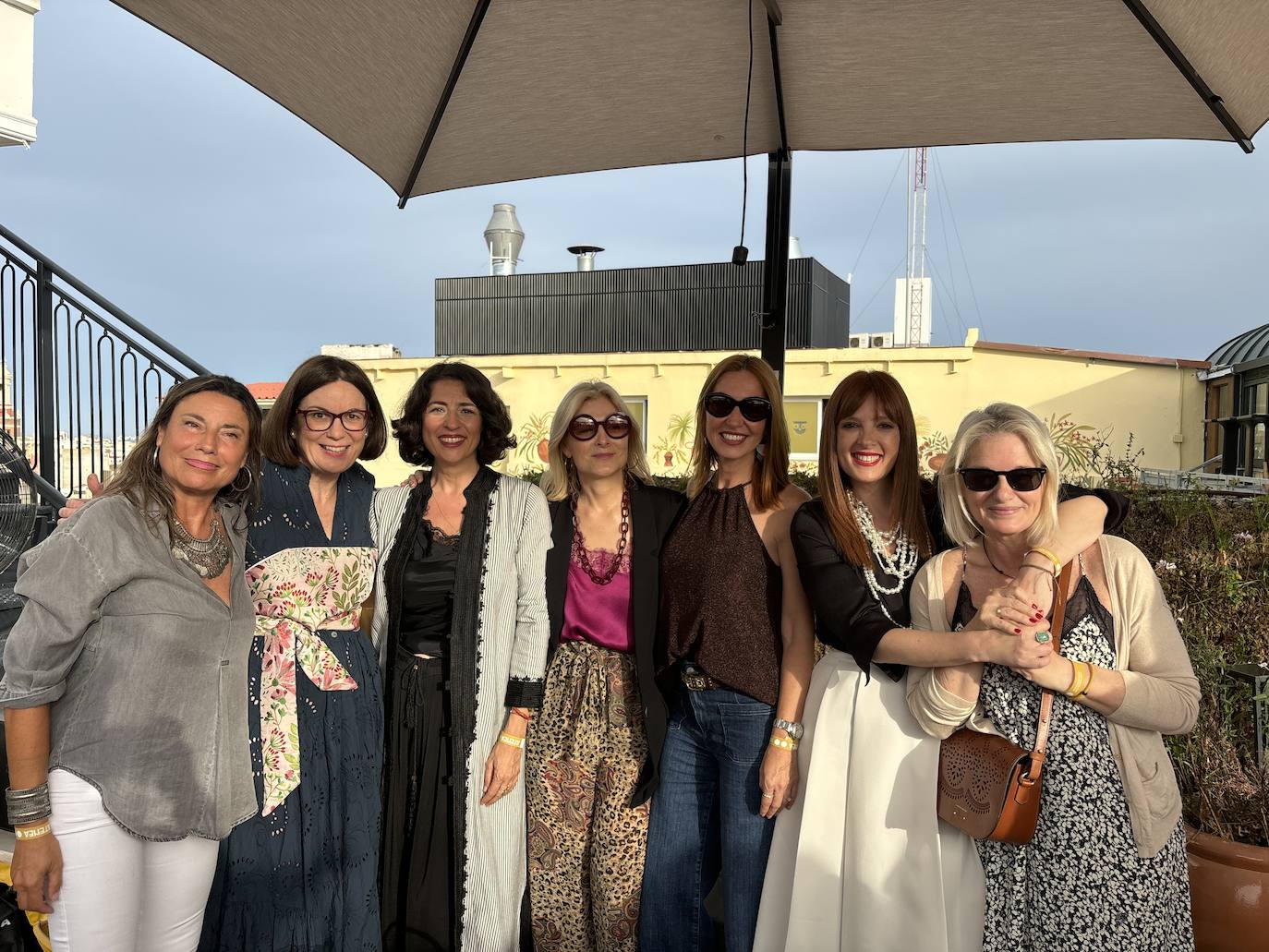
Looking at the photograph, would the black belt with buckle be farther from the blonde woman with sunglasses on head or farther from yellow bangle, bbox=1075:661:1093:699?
yellow bangle, bbox=1075:661:1093:699

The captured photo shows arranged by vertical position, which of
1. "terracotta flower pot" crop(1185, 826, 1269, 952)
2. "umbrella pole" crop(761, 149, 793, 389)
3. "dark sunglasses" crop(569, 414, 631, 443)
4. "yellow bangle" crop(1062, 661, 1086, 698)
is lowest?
"terracotta flower pot" crop(1185, 826, 1269, 952)

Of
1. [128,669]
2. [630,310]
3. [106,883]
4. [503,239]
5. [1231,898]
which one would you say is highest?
[503,239]

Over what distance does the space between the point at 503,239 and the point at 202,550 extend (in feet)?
78.6

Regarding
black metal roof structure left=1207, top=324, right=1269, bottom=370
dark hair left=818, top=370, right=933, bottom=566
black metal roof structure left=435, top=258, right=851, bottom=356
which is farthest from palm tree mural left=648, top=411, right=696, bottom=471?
dark hair left=818, top=370, right=933, bottom=566

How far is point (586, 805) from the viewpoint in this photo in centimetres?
274

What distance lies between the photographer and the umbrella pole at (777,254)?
3.32 meters

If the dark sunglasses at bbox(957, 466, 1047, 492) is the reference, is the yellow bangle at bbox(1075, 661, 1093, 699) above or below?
below

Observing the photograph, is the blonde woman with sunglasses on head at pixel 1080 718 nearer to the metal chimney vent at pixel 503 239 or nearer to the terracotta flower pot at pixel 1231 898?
the terracotta flower pot at pixel 1231 898

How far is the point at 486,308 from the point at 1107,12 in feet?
72.0

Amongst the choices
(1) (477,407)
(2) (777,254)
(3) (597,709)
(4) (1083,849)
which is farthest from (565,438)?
(4) (1083,849)

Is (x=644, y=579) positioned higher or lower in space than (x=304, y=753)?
higher

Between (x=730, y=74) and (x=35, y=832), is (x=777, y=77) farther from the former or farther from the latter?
(x=35, y=832)

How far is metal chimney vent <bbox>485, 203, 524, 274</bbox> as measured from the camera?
24.3 m

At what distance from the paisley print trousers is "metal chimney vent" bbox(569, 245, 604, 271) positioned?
820 inches
